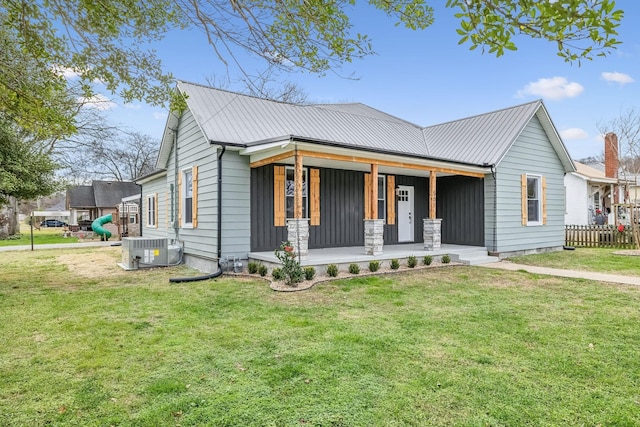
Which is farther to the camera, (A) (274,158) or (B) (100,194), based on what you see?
(B) (100,194)

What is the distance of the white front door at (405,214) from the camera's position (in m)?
12.1

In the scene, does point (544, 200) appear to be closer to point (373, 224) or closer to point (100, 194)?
point (373, 224)

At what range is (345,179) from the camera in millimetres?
10898

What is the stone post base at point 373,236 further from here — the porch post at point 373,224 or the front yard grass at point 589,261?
the front yard grass at point 589,261

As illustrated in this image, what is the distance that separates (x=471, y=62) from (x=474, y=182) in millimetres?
3987

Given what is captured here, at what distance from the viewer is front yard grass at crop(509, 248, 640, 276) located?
28.6 ft

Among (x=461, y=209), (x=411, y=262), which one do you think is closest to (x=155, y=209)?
(x=411, y=262)

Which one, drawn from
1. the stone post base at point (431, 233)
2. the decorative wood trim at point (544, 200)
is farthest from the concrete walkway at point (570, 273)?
the decorative wood trim at point (544, 200)

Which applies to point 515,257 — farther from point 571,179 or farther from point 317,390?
point 571,179

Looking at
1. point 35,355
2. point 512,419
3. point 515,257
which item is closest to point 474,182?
point 515,257

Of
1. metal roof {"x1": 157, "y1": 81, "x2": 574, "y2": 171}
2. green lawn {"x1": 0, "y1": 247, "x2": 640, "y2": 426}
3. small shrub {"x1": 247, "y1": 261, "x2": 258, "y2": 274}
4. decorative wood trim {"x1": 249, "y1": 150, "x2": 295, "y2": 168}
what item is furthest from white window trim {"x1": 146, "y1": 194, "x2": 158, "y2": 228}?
green lawn {"x1": 0, "y1": 247, "x2": 640, "y2": 426}

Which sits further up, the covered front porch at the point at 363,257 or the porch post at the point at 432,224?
the porch post at the point at 432,224

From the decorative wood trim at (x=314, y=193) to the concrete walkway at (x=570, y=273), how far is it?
4612 mm

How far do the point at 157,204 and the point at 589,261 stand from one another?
48.2 ft
